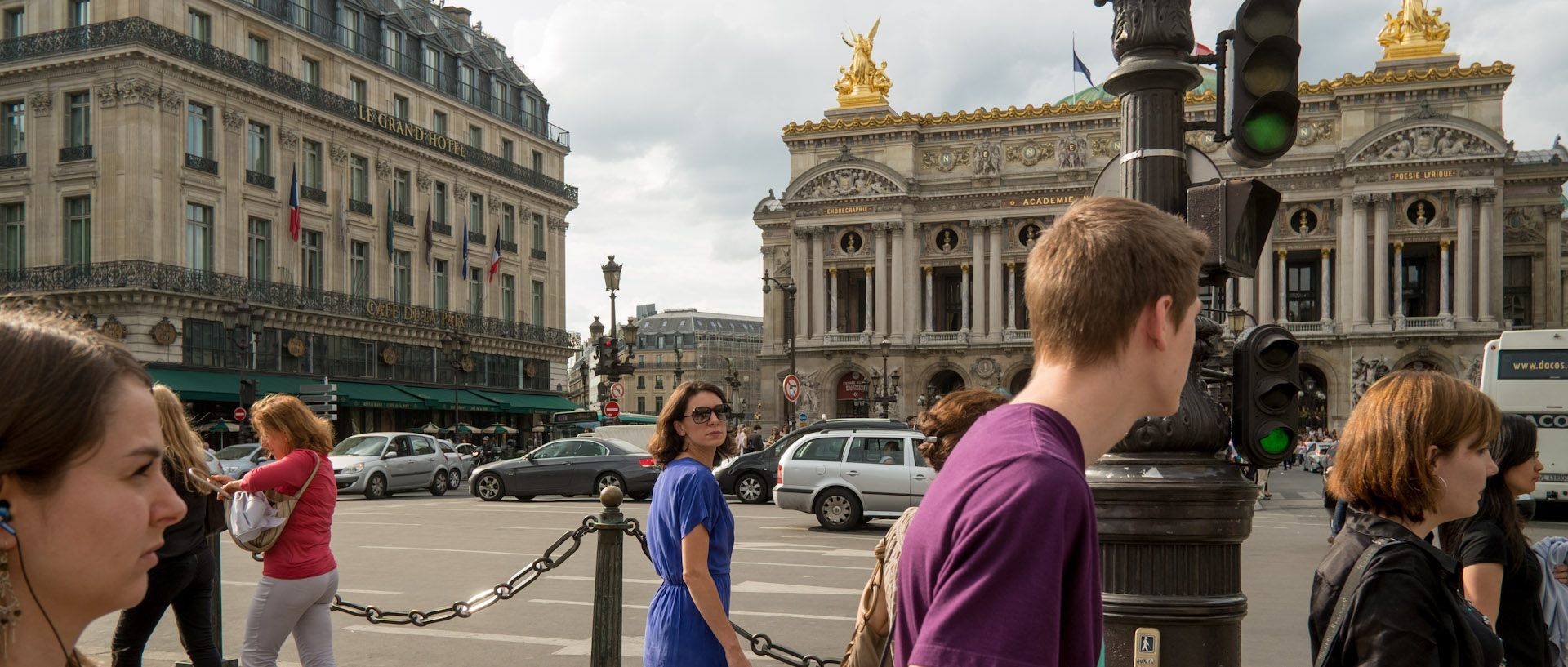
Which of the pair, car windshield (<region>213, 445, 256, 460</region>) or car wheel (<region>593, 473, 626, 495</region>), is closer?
car wheel (<region>593, 473, 626, 495</region>)

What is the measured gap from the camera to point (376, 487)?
84.8 feet

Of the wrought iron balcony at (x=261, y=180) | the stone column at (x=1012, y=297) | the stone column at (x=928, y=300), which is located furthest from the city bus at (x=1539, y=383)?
the stone column at (x=928, y=300)

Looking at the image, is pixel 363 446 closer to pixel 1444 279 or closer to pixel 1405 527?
pixel 1405 527

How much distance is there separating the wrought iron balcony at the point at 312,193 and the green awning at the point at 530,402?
11.0m

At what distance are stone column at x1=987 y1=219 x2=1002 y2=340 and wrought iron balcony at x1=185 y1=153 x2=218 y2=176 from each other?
3756cm

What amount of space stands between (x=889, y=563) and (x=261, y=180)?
41520 mm

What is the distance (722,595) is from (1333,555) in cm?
225

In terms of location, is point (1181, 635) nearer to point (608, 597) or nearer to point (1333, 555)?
point (1333, 555)

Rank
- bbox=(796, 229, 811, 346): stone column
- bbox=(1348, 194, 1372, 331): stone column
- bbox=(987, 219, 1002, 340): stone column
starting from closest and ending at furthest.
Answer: bbox=(1348, 194, 1372, 331): stone column
bbox=(987, 219, 1002, 340): stone column
bbox=(796, 229, 811, 346): stone column

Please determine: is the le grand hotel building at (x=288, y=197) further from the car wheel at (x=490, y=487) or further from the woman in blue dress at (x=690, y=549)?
the woman in blue dress at (x=690, y=549)

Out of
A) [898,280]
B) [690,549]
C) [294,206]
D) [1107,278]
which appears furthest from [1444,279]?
[1107,278]

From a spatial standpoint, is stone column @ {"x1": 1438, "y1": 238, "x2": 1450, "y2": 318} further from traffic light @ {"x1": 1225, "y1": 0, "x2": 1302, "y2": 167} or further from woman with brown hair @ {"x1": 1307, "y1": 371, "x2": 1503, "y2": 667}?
woman with brown hair @ {"x1": 1307, "y1": 371, "x2": 1503, "y2": 667}

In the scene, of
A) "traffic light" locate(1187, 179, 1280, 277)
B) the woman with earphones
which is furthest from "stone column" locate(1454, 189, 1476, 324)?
the woman with earphones

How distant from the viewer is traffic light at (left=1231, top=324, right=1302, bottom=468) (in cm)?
477
